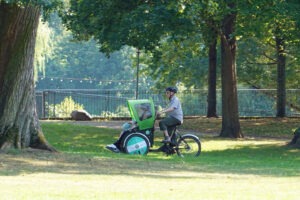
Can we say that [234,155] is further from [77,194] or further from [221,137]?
[77,194]

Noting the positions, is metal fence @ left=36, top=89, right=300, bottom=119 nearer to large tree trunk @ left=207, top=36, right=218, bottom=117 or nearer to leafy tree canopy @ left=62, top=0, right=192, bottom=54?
large tree trunk @ left=207, top=36, right=218, bottom=117

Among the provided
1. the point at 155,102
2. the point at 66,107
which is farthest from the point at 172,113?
the point at 155,102

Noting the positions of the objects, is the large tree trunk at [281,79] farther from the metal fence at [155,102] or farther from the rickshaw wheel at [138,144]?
the rickshaw wheel at [138,144]

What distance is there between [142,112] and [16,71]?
138 inches

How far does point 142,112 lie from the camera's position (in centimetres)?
1945

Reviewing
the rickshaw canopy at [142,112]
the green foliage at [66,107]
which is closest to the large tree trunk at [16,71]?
the rickshaw canopy at [142,112]

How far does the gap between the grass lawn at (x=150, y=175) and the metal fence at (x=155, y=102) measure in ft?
54.4

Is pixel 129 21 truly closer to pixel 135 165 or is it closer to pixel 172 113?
pixel 172 113

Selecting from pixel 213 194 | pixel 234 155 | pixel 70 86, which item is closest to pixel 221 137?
pixel 234 155

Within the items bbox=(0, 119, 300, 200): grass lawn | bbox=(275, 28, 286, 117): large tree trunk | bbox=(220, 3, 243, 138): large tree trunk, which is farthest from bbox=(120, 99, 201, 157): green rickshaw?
bbox=(275, 28, 286, 117): large tree trunk

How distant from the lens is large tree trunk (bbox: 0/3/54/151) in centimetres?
1731

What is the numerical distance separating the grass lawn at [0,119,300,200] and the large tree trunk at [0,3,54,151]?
0.70m

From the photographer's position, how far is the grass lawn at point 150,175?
10.9m

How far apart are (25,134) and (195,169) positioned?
13.1 feet
